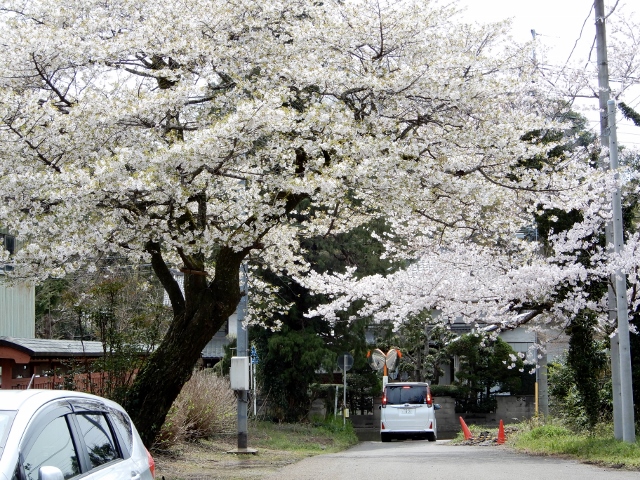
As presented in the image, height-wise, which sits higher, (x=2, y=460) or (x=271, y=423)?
(x=2, y=460)

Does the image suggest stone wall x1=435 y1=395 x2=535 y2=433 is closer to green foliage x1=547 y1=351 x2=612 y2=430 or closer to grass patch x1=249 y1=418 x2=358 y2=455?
grass patch x1=249 y1=418 x2=358 y2=455

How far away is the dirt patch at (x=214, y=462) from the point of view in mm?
12797

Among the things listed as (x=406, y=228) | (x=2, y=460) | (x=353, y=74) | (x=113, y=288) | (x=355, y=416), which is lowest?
(x=355, y=416)

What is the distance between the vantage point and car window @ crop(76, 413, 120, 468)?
17.1ft

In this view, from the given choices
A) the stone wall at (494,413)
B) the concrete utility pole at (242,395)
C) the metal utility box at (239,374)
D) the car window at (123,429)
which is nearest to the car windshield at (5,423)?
the car window at (123,429)

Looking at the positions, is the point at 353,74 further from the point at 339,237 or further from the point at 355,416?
the point at 355,416

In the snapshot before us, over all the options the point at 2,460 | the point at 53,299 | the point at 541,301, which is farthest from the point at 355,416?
the point at 2,460

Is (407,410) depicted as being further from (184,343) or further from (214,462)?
(184,343)

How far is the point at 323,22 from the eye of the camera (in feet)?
35.3

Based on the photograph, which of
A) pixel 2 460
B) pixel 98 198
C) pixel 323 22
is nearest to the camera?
pixel 2 460

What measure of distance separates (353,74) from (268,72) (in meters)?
1.11

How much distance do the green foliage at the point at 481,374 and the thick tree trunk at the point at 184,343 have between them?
23.0 m

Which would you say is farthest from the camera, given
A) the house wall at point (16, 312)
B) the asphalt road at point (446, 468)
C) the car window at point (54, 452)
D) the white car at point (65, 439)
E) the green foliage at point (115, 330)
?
the house wall at point (16, 312)

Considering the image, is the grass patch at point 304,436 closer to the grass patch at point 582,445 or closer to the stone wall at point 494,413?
the grass patch at point 582,445
